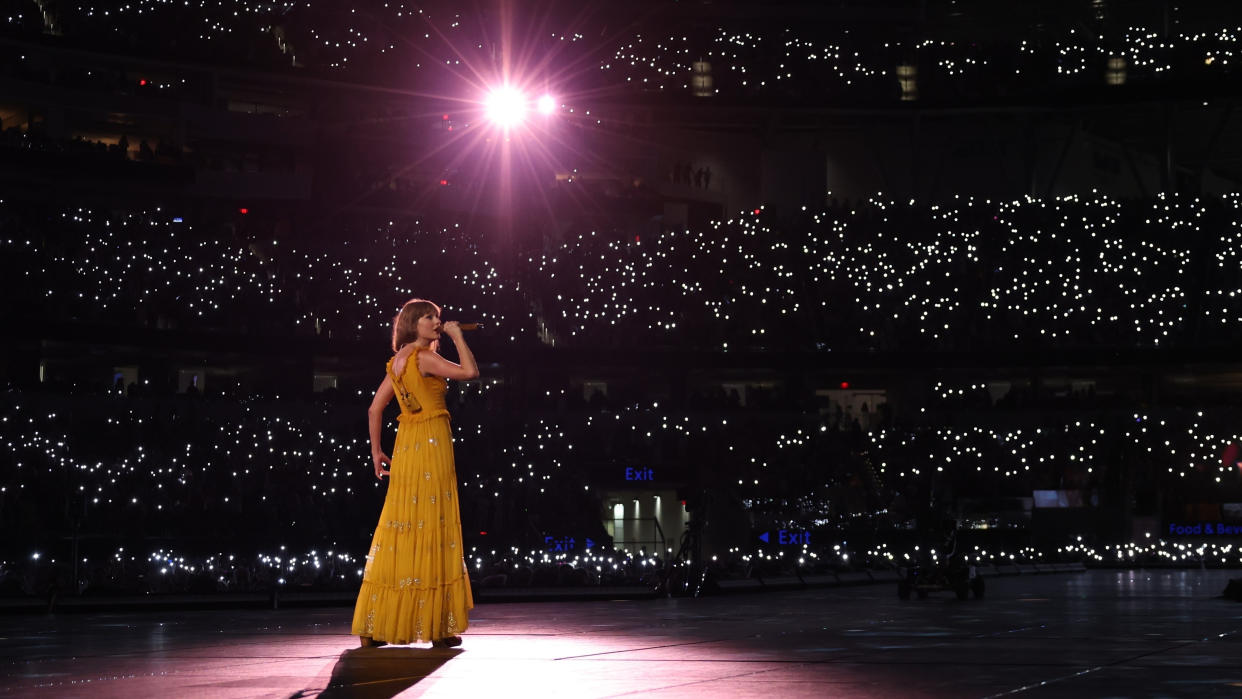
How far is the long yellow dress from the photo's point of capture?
957 centimetres

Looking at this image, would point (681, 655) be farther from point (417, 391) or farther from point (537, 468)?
point (537, 468)

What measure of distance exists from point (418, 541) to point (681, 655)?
1900 mm

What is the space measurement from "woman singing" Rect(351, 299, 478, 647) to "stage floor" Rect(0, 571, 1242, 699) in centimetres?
23

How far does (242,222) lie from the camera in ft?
151

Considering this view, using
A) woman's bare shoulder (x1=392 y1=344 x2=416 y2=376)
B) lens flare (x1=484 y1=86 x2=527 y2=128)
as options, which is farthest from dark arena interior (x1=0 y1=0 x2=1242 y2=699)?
woman's bare shoulder (x1=392 y1=344 x2=416 y2=376)

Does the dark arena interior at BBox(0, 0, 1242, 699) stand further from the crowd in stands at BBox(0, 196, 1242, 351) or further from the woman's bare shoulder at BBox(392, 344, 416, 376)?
the woman's bare shoulder at BBox(392, 344, 416, 376)

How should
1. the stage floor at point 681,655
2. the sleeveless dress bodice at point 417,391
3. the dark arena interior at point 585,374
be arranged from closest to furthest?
1. the stage floor at point 681,655
2. the sleeveless dress bodice at point 417,391
3. the dark arena interior at point 585,374

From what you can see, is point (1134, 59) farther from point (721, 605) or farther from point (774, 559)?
point (721, 605)

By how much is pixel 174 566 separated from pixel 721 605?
9.94 meters

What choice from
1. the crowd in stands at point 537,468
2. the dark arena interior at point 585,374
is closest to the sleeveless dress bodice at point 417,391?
the dark arena interior at point 585,374

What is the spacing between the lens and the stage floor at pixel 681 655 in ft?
23.9

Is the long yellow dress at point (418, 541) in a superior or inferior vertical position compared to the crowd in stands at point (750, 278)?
inferior

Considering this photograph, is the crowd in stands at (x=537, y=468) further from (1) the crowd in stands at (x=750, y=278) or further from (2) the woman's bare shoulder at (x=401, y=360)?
(2) the woman's bare shoulder at (x=401, y=360)

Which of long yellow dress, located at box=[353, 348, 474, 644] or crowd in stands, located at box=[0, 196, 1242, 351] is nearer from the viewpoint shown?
long yellow dress, located at box=[353, 348, 474, 644]
